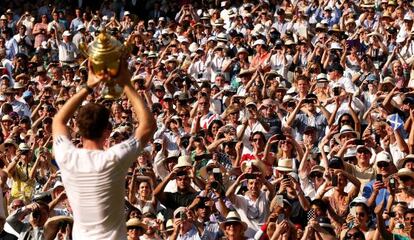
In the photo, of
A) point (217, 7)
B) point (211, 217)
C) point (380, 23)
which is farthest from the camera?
point (217, 7)

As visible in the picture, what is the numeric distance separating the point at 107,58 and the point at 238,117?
28.7ft

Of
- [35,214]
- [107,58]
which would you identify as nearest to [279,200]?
[35,214]

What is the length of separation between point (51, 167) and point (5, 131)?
7.54 feet

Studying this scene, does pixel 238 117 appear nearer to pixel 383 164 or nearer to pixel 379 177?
pixel 383 164

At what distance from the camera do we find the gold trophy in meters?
6.15

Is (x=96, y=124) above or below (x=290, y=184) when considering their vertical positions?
above

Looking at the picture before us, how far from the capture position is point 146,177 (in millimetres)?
11594

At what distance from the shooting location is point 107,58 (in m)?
6.17

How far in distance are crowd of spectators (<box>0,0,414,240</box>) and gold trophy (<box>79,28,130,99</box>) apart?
2.9 inches

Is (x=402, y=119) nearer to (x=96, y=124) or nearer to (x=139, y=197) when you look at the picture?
(x=139, y=197)

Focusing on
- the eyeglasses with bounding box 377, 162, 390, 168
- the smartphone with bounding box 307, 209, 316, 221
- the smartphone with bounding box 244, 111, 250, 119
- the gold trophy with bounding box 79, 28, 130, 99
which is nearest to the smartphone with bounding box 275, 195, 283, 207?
the smartphone with bounding box 307, 209, 316, 221

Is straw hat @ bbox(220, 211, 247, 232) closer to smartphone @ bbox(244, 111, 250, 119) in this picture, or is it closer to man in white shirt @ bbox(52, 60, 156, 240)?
man in white shirt @ bbox(52, 60, 156, 240)

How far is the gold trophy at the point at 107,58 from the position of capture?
6152 millimetres

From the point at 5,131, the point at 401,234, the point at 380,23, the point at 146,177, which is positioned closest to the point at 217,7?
the point at 380,23
